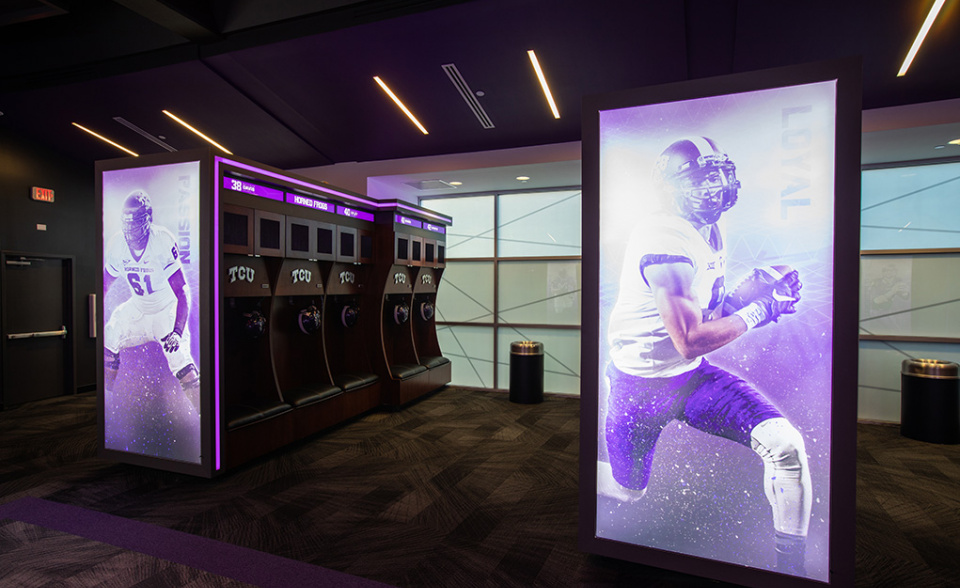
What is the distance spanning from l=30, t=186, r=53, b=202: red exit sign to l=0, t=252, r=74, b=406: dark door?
73 centimetres

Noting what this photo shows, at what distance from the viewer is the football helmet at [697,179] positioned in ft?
7.24

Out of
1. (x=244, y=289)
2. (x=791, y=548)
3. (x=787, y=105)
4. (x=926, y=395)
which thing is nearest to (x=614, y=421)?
(x=791, y=548)

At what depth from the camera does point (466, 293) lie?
729 cm

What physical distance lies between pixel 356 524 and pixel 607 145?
262 cm

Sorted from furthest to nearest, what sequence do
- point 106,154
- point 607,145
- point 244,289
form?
1. point 106,154
2. point 244,289
3. point 607,145

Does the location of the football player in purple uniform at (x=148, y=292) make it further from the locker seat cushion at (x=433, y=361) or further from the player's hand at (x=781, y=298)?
the player's hand at (x=781, y=298)

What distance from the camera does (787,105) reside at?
210 cm

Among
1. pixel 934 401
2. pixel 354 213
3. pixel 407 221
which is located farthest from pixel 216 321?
pixel 934 401

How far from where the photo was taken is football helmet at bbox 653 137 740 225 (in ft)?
7.24

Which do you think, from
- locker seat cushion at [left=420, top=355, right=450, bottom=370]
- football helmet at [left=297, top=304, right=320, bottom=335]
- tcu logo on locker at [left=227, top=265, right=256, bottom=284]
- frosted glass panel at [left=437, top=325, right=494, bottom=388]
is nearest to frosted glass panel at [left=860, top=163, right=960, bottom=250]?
frosted glass panel at [left=437, top=325, right=494, bottom=388]

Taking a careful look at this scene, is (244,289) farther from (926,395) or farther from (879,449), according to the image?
(926,395)

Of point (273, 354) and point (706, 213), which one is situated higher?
point (706, 213)

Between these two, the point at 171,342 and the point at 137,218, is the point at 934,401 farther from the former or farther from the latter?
the point at 137,218

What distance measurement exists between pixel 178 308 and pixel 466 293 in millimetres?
4217
